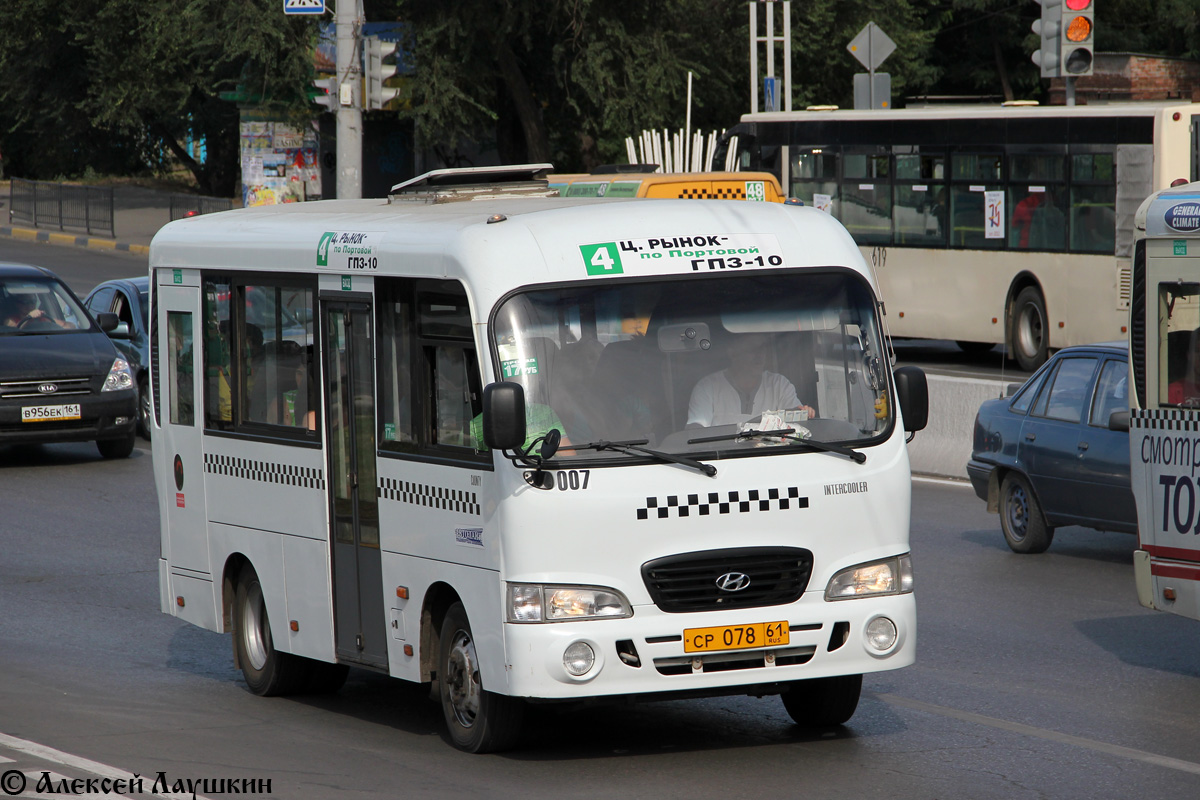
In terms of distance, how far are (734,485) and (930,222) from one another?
1822 cm

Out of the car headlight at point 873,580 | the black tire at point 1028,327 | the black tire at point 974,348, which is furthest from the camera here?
the black tire at point 974,348

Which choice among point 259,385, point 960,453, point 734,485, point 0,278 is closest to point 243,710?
point 259,385

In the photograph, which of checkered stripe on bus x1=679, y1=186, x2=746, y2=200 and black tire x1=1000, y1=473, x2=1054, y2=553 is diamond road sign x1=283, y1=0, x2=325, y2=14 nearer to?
checkered stripe on bus x1=679, y1=186, x2=746, y2=200

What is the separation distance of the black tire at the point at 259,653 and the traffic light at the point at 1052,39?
11503 millimetres

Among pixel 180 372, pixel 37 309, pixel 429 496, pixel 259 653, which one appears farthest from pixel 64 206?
pixel 429 496

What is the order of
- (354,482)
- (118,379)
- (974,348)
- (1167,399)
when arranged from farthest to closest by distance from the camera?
(974,348) → (118,379) → (1167,399) → (354,482)

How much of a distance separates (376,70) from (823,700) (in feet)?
48.0

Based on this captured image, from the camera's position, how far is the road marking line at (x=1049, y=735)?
7383 millimetres

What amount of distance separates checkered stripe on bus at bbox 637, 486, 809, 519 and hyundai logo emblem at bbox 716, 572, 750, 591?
0.26m

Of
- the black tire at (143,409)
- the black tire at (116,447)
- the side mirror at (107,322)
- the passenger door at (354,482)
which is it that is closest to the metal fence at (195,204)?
the black tire at (143,409)

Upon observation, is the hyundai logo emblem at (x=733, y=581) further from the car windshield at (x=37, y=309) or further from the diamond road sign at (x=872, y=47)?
the diamond road sign at (x=872, y=47)

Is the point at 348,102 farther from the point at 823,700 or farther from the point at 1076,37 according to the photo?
the point at 823,700

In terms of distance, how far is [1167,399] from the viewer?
31.1ft

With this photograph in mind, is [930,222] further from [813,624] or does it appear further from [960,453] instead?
[813,624]
